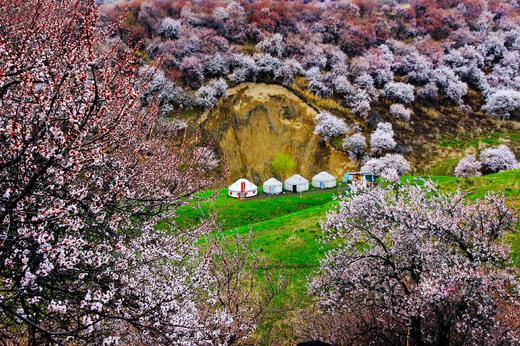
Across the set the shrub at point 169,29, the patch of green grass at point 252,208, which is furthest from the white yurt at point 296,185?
the shrub at point 169,29

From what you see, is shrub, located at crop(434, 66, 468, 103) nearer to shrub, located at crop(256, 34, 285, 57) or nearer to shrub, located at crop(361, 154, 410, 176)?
shrub, located at crop(361, 154, 410, 176)

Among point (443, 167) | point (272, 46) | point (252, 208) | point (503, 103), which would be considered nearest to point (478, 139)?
point (503, 103)

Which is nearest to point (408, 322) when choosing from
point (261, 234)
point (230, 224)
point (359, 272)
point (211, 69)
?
point (359, 272)

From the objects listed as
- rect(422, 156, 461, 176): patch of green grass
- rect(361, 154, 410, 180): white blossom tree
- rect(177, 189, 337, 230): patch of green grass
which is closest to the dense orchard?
rect(422, 156, 461, 176): patch of green grass

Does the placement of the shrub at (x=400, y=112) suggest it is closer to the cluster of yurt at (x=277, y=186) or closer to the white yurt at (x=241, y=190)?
the cluster of yurt at (x=277, y=186)

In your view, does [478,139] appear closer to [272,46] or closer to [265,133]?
[265,133]

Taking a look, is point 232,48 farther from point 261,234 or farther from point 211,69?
point 261,234
